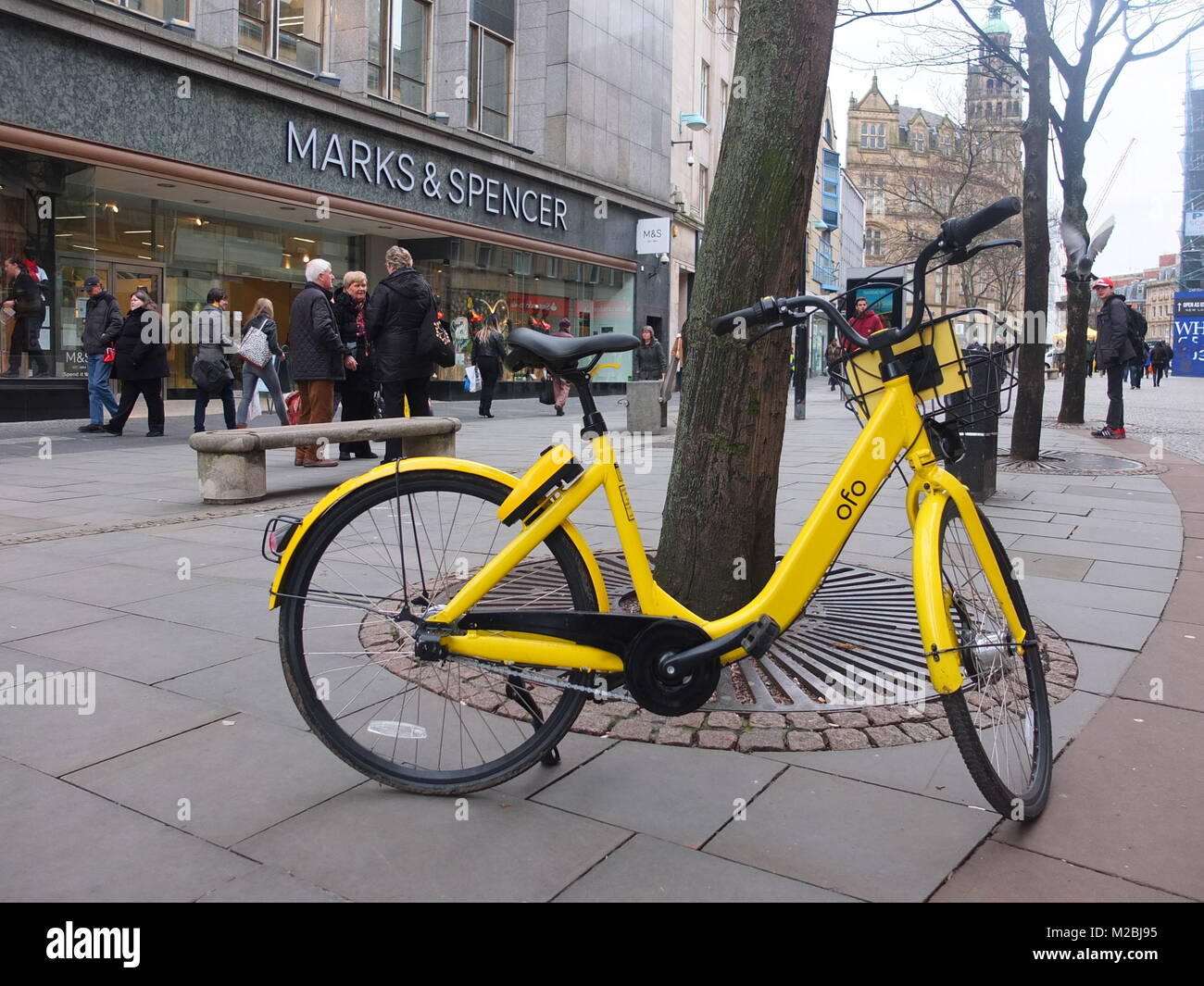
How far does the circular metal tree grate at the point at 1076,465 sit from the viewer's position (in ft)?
32.3

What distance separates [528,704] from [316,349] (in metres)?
7.40

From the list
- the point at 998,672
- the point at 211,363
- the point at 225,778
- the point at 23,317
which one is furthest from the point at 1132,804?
the point at 23,317

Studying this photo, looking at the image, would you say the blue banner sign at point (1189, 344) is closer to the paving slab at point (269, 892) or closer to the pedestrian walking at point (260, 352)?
the pedestrian walking at point (260, 352)

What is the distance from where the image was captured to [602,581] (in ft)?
8.79

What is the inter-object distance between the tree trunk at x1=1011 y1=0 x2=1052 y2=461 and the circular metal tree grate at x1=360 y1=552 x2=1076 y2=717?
615cm

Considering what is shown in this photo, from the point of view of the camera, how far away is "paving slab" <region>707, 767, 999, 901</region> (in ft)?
7.63

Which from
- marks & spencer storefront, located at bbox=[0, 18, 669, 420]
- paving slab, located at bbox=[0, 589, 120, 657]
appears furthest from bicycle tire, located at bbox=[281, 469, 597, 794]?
marks & spencer storefront, located at bbox=[0, 18, 669, 420]

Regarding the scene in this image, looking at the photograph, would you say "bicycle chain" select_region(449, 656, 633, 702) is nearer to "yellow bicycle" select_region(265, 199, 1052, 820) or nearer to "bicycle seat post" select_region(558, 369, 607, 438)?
"yellow bicycle" select_region(265, 199, 1052, 820)

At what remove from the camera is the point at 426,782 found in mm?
2703

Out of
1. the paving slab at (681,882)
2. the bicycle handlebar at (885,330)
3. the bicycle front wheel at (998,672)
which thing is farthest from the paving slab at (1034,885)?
the bicycle handlebar at (885,330)

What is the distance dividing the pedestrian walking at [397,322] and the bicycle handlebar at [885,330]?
6.55m

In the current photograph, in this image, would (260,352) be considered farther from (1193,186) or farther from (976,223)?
(1193,186)

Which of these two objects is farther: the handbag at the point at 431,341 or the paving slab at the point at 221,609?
the handbag at the point at 431,341

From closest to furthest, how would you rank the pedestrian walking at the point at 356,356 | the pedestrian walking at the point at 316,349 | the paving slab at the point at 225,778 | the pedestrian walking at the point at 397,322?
1. the paving slab at the point at 225,778
2. the pedestrian walking at the point at 397,322
3. the pedestrian walking at the point at 316,349
4. the pedestrian walking at the point at 356,356
